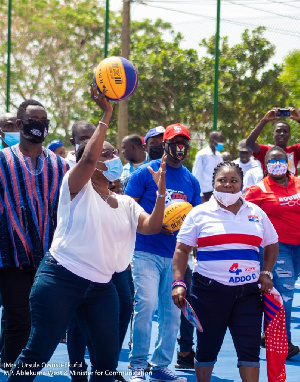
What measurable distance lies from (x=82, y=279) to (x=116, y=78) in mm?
1764

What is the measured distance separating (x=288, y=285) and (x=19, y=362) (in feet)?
12.4

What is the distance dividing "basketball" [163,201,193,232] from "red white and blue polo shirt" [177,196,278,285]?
2.52 feet

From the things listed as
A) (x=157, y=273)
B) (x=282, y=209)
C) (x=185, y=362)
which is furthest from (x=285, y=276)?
(x=157, y=273)

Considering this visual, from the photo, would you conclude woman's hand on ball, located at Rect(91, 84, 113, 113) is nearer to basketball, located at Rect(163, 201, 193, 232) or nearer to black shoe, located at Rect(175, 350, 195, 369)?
basketball, located at Rect(163, 201, 193, 232)

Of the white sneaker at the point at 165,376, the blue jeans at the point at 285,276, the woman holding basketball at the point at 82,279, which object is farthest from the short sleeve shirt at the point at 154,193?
the woman holding basketball at the point at 82,279

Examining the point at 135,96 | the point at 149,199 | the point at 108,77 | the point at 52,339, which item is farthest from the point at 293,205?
the point at 135,96

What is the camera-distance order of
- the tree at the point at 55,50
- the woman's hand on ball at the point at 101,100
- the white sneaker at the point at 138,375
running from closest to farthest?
the woman's hand on ball at the point at 101,100
the white sneaker at the point at 138,375
the tree at the point at 55,50

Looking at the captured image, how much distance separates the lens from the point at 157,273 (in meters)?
6.60

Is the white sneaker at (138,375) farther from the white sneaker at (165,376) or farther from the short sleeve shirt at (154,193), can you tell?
the short sleeve shirt at (154,193)

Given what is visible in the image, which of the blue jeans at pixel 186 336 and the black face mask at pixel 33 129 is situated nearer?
the black face mask at pixel 33 129

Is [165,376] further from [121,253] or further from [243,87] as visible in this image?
[243,87]

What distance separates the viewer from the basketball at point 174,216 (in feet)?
21.3

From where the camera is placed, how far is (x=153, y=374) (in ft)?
21.7

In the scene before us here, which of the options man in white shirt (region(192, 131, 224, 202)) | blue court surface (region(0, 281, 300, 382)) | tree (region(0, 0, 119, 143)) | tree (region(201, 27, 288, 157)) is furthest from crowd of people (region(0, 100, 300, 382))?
tree (region(0, 0, 119, 143))
